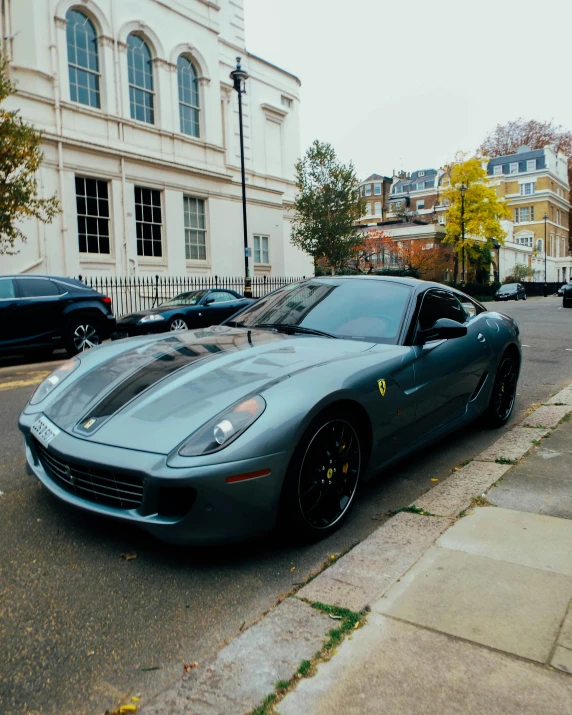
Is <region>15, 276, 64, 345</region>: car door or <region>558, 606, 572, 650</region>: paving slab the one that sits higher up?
<region>15, 276, 64, 345</region>: car door

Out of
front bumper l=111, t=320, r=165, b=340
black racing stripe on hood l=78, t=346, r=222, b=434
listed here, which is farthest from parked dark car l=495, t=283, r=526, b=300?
black racing stripe on hood l=78, t=346, r=222, b=434

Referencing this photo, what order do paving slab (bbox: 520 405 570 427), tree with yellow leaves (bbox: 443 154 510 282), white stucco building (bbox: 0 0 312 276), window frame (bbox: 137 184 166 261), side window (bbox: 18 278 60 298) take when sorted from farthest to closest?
tree with yellow leaves (bbox: 443 154 510 282)
window frame (bbox: 137 184 166 261)
white stucco building (bbox: 0 0 312 276)
side window (bbox: 18 278 60 298)
paving slab (bbox: 520 405 570 427)

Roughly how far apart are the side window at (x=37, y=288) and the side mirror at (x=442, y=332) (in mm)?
8604

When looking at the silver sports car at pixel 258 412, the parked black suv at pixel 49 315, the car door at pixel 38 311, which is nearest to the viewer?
the silver sports car at pixel 258 412

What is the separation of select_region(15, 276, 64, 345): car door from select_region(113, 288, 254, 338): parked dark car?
2140 millimetres

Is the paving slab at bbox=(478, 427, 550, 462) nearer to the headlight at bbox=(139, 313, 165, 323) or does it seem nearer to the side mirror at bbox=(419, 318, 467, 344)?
the side mirror at bbox=(419, 318, 467, 344)

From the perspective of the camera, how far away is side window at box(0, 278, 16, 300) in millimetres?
10344

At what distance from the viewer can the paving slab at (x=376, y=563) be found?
247cm

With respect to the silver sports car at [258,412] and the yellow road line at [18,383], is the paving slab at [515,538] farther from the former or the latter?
the yellow road line at [18,383]

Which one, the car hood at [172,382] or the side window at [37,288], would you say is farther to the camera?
the side window at [37,288]

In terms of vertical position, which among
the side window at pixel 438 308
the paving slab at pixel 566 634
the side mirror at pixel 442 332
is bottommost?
the paving slab at pixel 566 634

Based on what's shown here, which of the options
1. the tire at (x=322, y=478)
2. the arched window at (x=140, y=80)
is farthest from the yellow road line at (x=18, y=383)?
the arched window at (x=140, y=80)

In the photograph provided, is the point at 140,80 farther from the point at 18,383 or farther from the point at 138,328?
the point at 18,383

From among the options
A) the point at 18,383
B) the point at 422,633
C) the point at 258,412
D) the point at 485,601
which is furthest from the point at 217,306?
the point at 422,633
